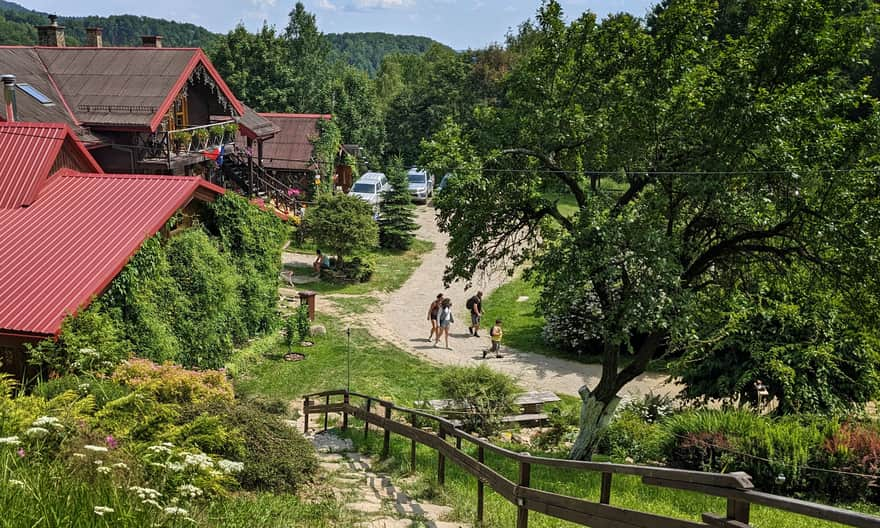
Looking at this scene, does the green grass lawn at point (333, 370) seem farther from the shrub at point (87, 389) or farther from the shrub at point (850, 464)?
the shrub at point (850, 464)

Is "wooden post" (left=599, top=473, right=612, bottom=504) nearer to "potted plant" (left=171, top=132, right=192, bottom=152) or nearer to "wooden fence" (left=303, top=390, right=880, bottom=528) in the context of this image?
"wooden fence" (left=303, top=390, right=880, bottom=528)

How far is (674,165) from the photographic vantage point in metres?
11.9

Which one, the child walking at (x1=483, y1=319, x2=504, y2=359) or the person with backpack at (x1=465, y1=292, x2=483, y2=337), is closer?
the child walking at (x1=483, y1=319, x2=504, y2=359)

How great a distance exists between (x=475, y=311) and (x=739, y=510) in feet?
61.0

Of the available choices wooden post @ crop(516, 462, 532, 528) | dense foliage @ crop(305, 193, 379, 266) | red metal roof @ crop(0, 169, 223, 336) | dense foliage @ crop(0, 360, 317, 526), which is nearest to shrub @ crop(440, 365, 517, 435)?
dense foliage @ crop(0, 360, 317, 526)

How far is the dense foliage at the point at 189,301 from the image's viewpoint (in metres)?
12.5

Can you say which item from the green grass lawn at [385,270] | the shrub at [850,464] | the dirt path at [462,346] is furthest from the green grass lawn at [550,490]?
the green grass lawn at [385,270]

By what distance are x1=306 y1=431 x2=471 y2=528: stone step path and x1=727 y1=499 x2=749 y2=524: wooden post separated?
3767 mm

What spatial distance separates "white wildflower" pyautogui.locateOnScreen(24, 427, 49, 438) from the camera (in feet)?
19.0

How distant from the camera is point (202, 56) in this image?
28.0 meters

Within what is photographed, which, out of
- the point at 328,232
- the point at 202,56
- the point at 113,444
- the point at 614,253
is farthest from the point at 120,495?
the point at 202,56

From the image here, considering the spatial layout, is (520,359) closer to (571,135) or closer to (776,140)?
(571,135)

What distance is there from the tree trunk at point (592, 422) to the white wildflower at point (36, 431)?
27.0 feet

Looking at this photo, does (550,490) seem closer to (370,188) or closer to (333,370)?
(333,370)
